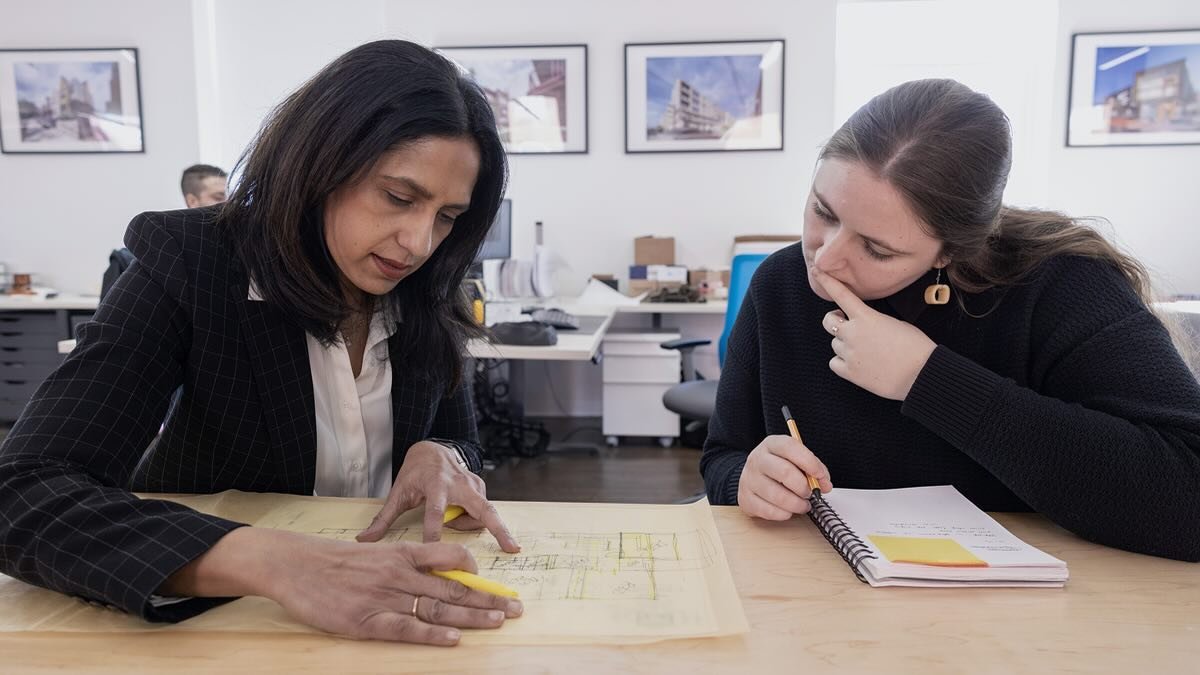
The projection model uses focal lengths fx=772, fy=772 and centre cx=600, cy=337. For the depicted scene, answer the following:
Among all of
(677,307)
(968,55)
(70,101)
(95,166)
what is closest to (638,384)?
(677,307)

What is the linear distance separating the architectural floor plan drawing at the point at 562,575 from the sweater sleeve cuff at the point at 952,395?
0.31m

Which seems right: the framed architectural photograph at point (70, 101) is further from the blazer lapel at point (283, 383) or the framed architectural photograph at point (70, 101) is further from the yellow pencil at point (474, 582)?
the yellow pencil at point (474, 582)

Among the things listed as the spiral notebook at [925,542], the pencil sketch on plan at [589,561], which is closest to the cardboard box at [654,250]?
the spiral notebook at [925,542]

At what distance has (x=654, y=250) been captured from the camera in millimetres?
4590

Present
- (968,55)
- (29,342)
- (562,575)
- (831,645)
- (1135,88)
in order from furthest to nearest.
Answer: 1. (968,55)
2. (1135,88)
3. (29,342)
4. (562,575)
5. (831,645)

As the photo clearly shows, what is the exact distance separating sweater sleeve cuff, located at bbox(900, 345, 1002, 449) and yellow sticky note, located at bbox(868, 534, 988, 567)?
0.49 feet

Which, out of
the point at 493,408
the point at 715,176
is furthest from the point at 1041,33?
the point at 493,408

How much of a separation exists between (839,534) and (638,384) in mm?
3176

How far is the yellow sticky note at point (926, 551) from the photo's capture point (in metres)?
0.82

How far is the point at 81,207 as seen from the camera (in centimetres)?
471

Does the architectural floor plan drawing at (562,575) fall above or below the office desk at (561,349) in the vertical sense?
above

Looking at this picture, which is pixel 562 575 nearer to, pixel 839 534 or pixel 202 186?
pixel 839 534

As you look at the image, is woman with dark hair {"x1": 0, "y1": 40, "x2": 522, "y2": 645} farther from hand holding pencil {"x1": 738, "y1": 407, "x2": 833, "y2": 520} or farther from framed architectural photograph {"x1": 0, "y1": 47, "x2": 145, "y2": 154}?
framed architectural photograph {"x1": 0, "y1": 47, "x2": 145, "y2": 154}

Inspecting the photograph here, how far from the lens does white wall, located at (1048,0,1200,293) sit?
4309mm
